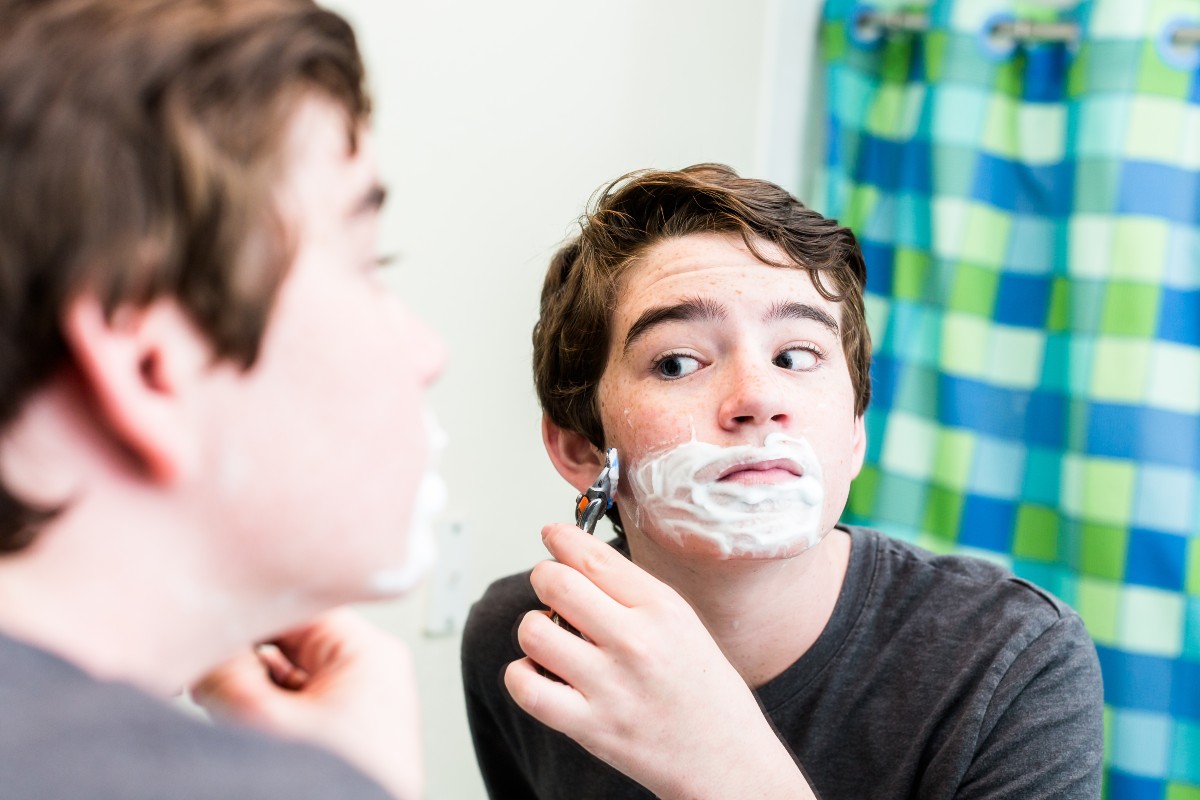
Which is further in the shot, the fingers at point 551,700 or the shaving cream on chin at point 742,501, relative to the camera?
the shaving cream on chin at point 742,501

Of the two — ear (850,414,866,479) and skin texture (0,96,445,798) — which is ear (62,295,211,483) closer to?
skin texture (0,96,445,798)

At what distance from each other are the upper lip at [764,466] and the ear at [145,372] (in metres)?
0.52

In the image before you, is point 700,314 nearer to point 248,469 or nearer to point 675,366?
point 675,366

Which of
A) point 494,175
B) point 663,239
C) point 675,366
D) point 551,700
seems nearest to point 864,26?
point 494,175

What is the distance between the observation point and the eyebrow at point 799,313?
3.15 ft

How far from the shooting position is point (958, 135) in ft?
5.31

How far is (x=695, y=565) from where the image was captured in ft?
3.24

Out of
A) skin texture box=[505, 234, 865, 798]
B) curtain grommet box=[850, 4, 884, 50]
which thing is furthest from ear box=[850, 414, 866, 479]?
curtain grommet box=[850, 4, 884, 50]

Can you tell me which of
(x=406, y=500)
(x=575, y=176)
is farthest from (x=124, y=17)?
(x=575, y=176)

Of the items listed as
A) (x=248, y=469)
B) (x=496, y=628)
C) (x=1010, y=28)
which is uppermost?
(x=1010, y=28)

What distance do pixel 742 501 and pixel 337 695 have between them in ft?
1.41

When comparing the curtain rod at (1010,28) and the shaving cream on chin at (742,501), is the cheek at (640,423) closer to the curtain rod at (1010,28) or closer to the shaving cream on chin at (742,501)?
the shaving cream on chin at (742,501)

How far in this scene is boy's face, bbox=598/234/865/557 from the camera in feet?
3.00

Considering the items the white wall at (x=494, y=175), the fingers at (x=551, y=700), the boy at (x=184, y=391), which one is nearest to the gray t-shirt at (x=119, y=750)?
the boy at (x=184, y=391)
